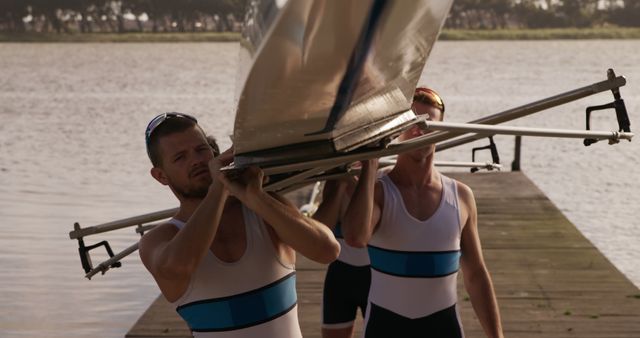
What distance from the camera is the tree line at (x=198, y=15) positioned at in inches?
5369

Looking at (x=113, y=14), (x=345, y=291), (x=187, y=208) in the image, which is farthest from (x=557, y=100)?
(x=113, y=14)

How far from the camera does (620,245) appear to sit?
68.1ft

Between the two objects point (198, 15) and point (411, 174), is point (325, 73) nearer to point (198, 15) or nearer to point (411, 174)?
point (411, 174)

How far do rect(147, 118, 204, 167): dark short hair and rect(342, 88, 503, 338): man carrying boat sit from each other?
1.44 m

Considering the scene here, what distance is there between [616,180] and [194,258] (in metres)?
30.2

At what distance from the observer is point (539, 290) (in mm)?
11008

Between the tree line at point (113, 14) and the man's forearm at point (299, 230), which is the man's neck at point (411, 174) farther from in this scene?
the tree line at point (113, 14)

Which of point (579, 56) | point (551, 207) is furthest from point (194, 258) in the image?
point (579, 56)

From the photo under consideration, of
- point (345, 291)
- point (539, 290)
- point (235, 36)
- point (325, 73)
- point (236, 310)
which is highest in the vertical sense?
point (325, 73)

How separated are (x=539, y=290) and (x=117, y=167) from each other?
79.1 feet

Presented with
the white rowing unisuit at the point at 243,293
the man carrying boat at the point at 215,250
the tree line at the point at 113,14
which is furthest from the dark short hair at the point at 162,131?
the tree line at the point at 113,14

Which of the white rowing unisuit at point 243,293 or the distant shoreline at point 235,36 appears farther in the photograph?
the distant shoreline at point 235,36

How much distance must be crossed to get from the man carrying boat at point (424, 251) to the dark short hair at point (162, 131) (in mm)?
1444

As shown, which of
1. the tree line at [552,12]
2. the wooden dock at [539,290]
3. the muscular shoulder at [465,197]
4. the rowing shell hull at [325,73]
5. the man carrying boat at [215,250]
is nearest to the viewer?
the rowing shell hull at [325,73]
